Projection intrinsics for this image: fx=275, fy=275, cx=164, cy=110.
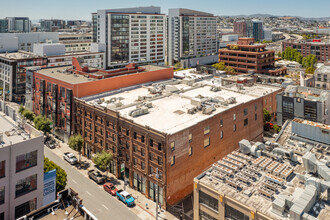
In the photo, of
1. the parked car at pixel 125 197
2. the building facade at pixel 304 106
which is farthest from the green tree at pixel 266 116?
the parked car at pixel 125 197

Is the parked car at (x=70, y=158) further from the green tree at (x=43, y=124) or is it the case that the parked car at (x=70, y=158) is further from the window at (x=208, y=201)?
the window at (x=208, y=201)

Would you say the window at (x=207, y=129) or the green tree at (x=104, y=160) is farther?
the green tree at (x=104, y=160)

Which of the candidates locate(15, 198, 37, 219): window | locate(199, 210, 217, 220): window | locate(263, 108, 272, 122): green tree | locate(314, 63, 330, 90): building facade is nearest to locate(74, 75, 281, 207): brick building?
locate(263, 108, 272, 122): green tree

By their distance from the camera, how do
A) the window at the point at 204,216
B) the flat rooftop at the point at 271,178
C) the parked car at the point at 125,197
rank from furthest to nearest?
1. the parked car at the point at 125,197
2. the window at the point at 204,216
3. the flat rooftop at the point at 271,178

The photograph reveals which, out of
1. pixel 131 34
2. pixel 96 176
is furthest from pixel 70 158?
pixel 131 34

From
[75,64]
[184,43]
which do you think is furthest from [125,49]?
[75,64]

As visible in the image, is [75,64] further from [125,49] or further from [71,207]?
[125,49]
